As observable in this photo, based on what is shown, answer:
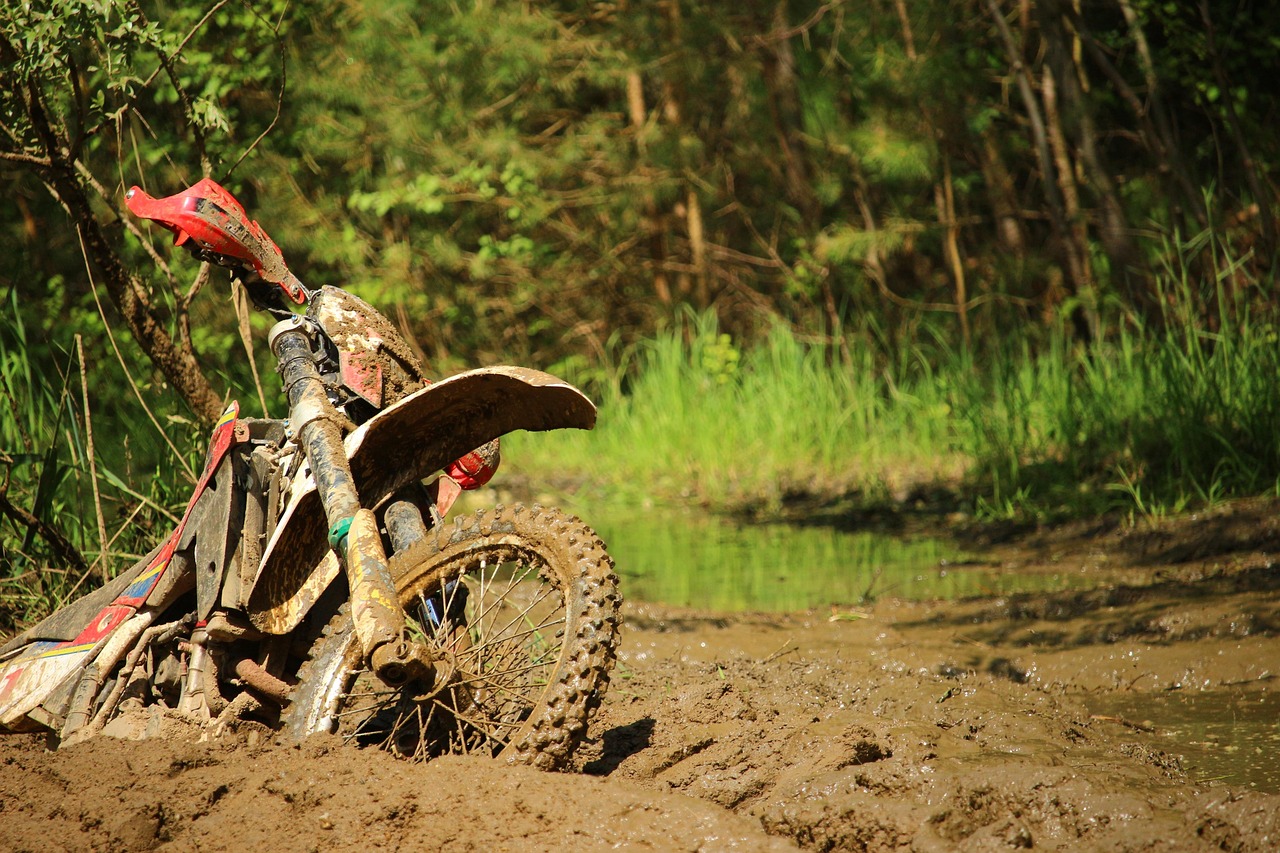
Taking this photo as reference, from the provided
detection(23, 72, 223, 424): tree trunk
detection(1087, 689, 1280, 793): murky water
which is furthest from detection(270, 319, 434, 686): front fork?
detection(1087, 689, 1280, 793): murky water

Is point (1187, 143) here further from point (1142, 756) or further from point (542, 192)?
point (1142, 756)

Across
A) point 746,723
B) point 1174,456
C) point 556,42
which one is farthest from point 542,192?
point 746,723

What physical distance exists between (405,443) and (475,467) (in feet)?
0.90

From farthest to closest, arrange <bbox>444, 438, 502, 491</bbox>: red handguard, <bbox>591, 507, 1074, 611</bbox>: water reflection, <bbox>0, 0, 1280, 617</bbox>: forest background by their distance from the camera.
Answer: <bbox>0, 0, 1280, 617</bbox>: forest background < <bbox>591, 507, 1074, 611</bbox>: water reflection < <bbox>444, 438, 502, 491</bbox>: red handguard

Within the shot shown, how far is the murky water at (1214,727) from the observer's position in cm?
286

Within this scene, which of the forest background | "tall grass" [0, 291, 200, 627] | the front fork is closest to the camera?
the front fork

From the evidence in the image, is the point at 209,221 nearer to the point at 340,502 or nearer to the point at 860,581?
the point at 340,502

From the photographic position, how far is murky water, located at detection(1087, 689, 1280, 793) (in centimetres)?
286

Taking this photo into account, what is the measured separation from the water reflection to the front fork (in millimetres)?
2685

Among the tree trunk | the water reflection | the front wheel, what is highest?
the tree trunk

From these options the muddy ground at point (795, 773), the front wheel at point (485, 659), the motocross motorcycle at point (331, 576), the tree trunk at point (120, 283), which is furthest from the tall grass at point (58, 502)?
the front wheel at point (485, 659)

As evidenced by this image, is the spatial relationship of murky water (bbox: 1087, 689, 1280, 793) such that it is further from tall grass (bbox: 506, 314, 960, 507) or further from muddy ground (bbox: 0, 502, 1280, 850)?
tall grass (bbox: 506, 314, 960, 507)

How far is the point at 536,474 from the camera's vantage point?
9.85 meters

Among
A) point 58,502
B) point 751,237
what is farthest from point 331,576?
point 751,237
